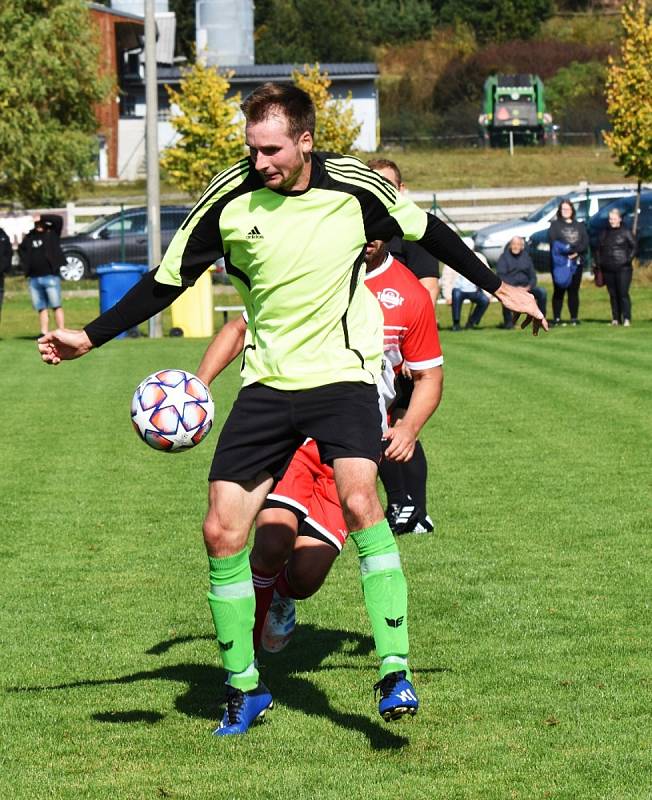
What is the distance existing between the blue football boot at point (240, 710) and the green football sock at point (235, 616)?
0.09 feet

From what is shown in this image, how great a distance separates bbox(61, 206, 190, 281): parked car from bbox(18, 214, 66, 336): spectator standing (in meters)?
11.1

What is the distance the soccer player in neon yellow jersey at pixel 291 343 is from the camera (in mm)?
4844

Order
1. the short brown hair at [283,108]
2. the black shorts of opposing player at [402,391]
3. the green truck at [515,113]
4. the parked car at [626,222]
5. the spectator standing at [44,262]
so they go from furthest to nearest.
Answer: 1. the green truck at [515,113]
2. the parked car at [626,222]
3. the spectator standing at [44,262]
4. the black shorts of opposing player at [402,391]
5. the short brown hair at [283,108]

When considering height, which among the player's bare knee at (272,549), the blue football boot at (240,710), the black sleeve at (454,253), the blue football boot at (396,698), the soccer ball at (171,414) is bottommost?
the blue football boot at (240,710)

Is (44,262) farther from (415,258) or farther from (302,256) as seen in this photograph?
(302,256)

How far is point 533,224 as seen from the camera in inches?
1266

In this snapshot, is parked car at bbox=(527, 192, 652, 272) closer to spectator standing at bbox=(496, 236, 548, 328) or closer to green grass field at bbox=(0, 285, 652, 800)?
spectator standing at bbox=(496, 236, 548, 328)

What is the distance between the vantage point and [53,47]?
40.7 meters

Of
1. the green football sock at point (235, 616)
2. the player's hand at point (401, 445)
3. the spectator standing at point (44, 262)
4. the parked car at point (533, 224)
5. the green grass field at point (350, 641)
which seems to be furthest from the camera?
the parked car at point (533, 224)

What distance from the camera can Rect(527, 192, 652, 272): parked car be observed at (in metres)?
31.2

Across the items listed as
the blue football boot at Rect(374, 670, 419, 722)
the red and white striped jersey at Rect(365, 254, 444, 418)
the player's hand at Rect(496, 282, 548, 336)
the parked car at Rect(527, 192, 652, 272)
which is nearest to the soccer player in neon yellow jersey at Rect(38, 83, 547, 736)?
the blue football boot at Rect(374, 670, 419, 722)

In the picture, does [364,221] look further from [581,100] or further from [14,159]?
[581,100]

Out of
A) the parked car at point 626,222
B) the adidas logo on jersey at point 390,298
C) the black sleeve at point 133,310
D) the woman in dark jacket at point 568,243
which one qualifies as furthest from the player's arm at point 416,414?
the parked car at point 626,222

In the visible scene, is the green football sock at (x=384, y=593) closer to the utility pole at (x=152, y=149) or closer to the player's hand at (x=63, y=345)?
the player's hand at (x=63, y=345)
